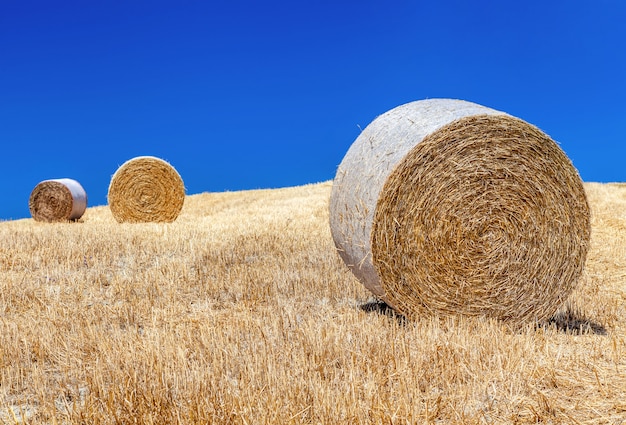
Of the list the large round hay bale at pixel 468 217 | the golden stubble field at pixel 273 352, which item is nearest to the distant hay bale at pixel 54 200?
the golden stubble field at pixel 273 352

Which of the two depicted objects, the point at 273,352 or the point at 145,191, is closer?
the point at 273,352

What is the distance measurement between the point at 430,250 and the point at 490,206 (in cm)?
73

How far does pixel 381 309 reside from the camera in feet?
20.7

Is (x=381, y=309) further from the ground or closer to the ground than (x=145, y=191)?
closer to the ground

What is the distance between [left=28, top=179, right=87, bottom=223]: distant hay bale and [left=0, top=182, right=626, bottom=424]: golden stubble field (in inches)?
360

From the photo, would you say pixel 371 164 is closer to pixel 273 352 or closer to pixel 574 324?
pixel 273 352

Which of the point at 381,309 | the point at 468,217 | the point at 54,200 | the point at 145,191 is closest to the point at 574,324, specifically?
the point at 468,217

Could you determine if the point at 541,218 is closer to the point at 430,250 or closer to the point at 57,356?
the point at 430,250

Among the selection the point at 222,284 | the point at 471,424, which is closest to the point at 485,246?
the point at 471,424

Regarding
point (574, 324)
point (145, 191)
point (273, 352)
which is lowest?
point (273, 352)

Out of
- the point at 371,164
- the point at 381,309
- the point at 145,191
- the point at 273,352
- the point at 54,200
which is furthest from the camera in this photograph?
the point at 54,200

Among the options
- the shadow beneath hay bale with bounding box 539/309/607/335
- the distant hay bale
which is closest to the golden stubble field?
the shadow beneath hay bale with bounding box 539/309/607/335

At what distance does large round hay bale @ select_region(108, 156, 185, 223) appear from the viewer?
16.0 m

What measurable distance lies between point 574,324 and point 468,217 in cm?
177
